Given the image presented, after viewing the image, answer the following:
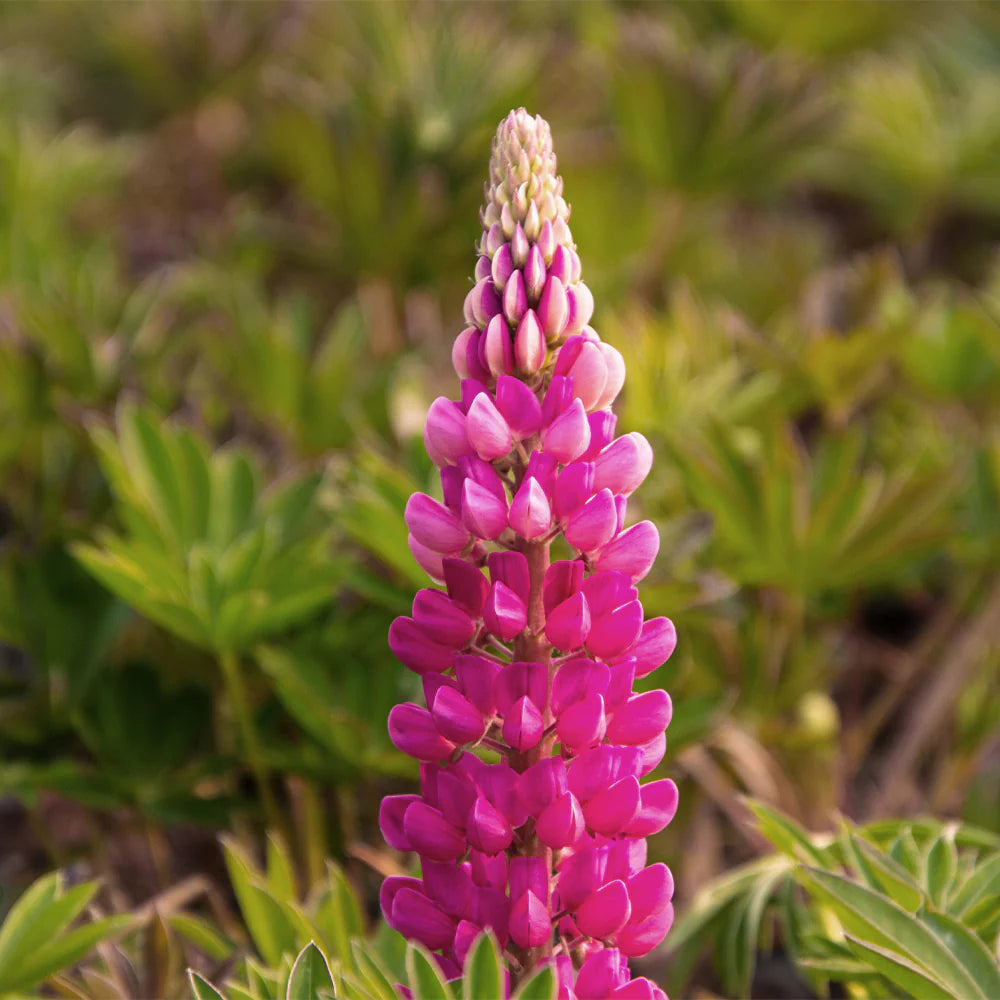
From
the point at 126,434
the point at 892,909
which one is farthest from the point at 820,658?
the point at 126,434

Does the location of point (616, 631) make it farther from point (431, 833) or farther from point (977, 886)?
point (977, 886)

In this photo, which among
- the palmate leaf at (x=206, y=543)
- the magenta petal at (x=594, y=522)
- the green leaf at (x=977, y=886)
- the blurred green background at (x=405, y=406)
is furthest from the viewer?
the blurred green background at (x=405, y=406)

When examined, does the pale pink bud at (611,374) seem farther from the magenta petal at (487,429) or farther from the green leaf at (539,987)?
the green leaf at (539,987)

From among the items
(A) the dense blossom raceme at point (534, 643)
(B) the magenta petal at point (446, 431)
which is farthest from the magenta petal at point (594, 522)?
(B) the magenta petal at point (446, 431)

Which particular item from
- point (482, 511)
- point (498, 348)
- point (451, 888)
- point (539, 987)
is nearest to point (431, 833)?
point (451, 888)

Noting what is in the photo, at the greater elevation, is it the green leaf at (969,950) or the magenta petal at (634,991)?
the green leaf at (969,950)

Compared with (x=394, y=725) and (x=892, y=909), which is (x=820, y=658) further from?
(x=394, y=725)

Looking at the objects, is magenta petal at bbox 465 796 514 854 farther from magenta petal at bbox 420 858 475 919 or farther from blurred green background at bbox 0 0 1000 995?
blurred green background at bbox 0 0 1000 995

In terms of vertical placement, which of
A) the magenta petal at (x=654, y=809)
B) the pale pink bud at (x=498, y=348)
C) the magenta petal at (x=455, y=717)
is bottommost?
the magenta petal at (x=654, y=809)
